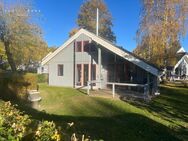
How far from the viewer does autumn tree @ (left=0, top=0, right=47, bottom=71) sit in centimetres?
3709

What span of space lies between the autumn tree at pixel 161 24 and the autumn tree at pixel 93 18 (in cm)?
2845

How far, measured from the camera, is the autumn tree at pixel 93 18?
68625mm

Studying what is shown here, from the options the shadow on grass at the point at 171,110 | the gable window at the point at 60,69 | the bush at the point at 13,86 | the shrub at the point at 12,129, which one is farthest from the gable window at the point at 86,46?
the shrub at the point at 12,129

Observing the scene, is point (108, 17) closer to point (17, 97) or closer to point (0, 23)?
point (0, 23)

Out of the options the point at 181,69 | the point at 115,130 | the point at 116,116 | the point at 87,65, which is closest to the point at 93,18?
the point at 181,69

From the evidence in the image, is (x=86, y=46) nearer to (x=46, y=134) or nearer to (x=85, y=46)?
(x=85, y=46)

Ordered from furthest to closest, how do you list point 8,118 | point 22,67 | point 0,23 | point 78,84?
1. point 22,67
2. point 0,23
3. point 78,84
4. point 8,118

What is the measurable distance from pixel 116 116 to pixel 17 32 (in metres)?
28.6

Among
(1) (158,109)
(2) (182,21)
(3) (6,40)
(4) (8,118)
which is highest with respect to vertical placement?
(2) (182,21)

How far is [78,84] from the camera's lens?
98.4 ft

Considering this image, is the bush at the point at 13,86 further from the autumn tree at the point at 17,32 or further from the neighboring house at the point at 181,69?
the neighboring house at the point at 181,69

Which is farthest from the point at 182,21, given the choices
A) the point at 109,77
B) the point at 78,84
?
the point at 78,84

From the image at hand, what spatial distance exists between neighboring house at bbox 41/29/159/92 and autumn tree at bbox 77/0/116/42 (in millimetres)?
37330

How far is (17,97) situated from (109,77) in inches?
548
